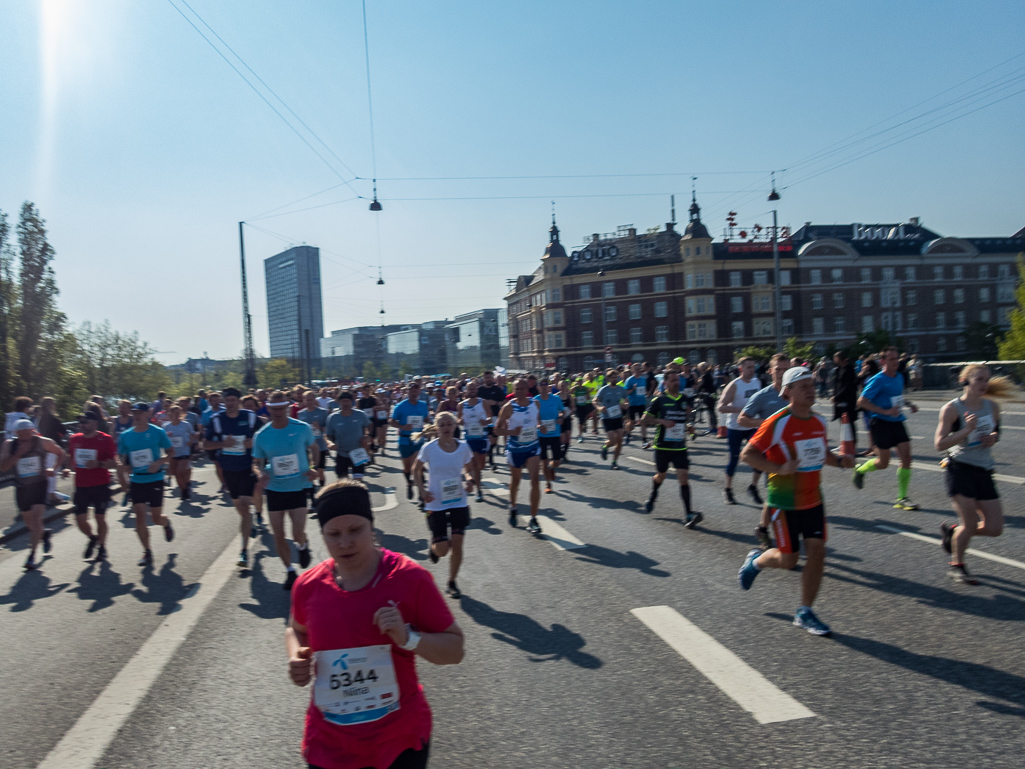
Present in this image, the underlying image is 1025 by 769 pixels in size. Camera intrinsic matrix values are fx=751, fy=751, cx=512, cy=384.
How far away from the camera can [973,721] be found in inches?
151

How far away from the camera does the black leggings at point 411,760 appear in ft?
8.25

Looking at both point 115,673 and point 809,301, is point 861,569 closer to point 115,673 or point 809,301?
point 115,673

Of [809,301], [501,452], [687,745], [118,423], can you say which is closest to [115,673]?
[687,745]

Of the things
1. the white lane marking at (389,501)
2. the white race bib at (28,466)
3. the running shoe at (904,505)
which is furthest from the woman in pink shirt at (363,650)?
the white lane marking at (389,501)

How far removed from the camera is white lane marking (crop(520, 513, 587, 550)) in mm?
8882

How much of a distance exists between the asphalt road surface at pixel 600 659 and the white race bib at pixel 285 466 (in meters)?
1.17

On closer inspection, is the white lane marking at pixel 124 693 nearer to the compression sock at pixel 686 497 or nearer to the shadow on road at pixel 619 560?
the shadow on road at pixel 619 560

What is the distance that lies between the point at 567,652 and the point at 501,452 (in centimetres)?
1599

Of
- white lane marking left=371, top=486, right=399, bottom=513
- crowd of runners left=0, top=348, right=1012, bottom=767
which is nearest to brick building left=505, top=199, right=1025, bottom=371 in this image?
white lane marking left=371, top=486, right=399, bottom=513

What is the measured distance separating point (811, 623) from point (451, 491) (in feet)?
11.0

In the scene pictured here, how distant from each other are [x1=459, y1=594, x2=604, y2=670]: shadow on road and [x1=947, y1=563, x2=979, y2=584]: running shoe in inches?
131

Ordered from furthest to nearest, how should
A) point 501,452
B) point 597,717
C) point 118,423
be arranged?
point 501,452 → point 118,423 → point 597,717

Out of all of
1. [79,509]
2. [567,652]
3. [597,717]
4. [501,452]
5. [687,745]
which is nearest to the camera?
[687,745]

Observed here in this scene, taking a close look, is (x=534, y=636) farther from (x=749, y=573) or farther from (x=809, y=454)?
(x=809, y=454)
